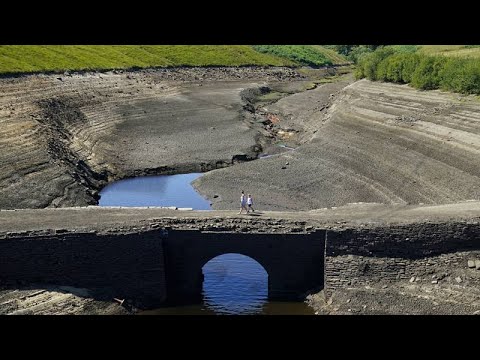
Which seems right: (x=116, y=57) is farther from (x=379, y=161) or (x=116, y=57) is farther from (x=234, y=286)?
(x=234, y=286)

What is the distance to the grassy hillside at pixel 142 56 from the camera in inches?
2367

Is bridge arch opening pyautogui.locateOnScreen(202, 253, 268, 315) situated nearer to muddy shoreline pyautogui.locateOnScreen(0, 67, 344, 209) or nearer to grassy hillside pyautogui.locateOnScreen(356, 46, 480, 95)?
muddy shoreline pyautogui.locateOnScreen(0, 67, 344, 209)

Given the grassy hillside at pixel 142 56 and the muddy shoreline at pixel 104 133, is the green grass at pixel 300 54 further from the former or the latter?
the muddy shoreline at pixel 104 133

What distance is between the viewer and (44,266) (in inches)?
898

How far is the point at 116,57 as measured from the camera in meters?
76.0

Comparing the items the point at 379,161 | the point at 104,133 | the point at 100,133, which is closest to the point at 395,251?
the point at 379,161

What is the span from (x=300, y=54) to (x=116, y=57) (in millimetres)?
44672

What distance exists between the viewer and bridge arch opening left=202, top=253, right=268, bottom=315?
23.9 meters

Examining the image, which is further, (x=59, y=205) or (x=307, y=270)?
(x=59, y=205)

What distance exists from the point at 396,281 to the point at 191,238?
8975mm

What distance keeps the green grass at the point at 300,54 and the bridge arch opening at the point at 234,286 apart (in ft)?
269

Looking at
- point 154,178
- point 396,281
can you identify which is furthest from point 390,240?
point 154,178
